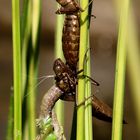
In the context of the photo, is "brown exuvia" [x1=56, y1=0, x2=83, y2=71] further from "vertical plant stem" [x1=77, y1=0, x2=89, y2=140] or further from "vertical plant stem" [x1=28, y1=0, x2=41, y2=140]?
"vertical plant stem" [x1=28, y1=0, x2=41, y2=140]

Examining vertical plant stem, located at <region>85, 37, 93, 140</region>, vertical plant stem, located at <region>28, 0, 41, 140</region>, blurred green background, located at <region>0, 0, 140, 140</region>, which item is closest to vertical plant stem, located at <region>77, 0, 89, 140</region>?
vertical plant stem, located at <region>85, 37, 93, 140</region>

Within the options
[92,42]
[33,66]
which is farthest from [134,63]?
[92,42]

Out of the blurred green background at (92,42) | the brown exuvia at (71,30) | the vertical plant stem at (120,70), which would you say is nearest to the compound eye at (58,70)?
the brown exuvia at (71,30)

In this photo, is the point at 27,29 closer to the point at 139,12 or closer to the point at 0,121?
the point at 0,121

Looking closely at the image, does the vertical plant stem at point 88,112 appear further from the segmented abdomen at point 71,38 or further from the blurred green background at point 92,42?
the blurred green background at point 92,42

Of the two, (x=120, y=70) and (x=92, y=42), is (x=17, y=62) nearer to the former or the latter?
(x=120, y=70)

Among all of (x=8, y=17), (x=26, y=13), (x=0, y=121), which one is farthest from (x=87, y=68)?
(x=8, y=17)
